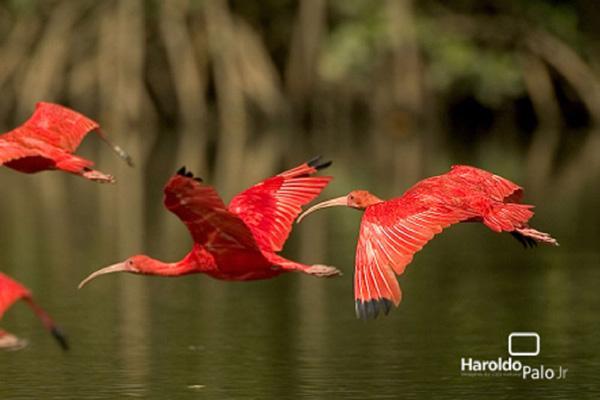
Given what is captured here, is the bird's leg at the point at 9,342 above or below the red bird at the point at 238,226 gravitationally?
below

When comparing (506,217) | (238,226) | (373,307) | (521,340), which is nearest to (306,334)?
(521,340)

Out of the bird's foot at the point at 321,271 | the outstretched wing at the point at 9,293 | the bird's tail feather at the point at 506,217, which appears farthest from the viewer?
the bird's tail feather at the point at 506,217

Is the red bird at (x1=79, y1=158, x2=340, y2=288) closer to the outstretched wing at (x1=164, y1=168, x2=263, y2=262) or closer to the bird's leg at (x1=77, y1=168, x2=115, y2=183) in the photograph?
the outstretched wing at (x1=164, y1=168, x2=263, y2=262)

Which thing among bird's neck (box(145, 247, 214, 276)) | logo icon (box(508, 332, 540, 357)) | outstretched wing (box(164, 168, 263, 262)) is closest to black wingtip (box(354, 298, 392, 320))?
outstretched wing (box(164, 168, 263, 262))

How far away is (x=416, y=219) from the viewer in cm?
1137

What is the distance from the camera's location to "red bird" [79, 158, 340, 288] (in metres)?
10.9

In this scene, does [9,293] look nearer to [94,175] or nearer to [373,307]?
[373,307]

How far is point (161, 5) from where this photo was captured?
5128cm

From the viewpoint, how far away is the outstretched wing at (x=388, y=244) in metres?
10.7

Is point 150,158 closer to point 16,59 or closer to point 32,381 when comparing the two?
point 16,59

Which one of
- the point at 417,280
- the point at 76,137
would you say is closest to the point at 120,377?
the point at 76,137

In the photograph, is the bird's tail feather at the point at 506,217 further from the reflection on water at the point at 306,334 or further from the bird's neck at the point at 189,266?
the bird's neck at the point at 189,266

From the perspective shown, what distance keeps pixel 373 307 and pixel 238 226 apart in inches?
45.1

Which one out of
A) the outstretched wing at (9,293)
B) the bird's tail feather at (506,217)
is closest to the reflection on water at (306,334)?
the bird's tail feather at (506,217)
